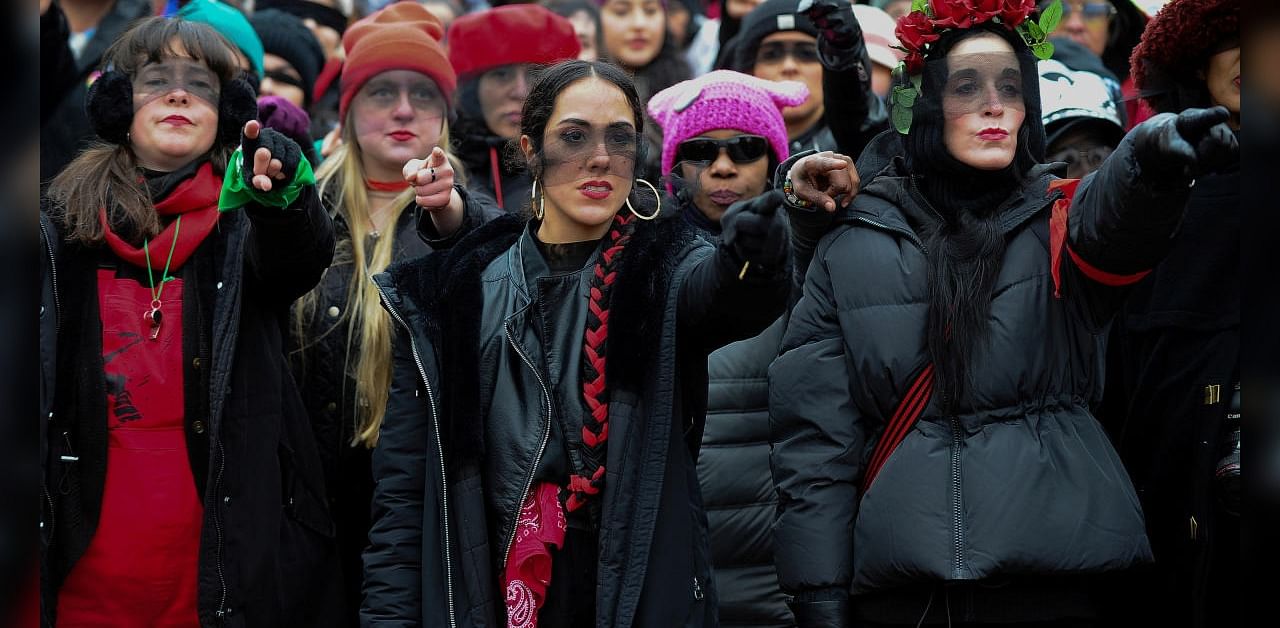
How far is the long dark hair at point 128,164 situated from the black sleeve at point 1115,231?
2.65 m

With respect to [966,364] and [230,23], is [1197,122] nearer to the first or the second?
[966,364]

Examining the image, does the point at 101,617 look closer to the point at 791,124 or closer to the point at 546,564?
the point at 546,564

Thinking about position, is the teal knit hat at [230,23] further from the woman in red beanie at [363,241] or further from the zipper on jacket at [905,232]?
the zipper on jacket at [905,232]

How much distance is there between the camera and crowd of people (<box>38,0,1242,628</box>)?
3572mm

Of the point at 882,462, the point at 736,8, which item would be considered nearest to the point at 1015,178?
the point at 882,462

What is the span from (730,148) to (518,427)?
190 centimetres

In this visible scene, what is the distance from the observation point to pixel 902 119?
4074 millimetres

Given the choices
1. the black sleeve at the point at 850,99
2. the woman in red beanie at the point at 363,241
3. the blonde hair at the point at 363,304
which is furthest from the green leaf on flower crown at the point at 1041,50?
the blonde hair at the point at 363,304

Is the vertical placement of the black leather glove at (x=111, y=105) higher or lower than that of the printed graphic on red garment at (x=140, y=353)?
higher

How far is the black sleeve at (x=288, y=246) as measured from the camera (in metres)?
4.12

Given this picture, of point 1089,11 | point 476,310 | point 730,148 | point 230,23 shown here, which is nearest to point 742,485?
point 730,148

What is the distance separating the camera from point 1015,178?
154 inches

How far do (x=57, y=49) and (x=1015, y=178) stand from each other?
4110 mm

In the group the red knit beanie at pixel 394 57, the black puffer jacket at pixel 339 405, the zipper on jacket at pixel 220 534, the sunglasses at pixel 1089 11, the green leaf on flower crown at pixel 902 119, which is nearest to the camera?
the green leaf on flower crown at pixel 902 119
